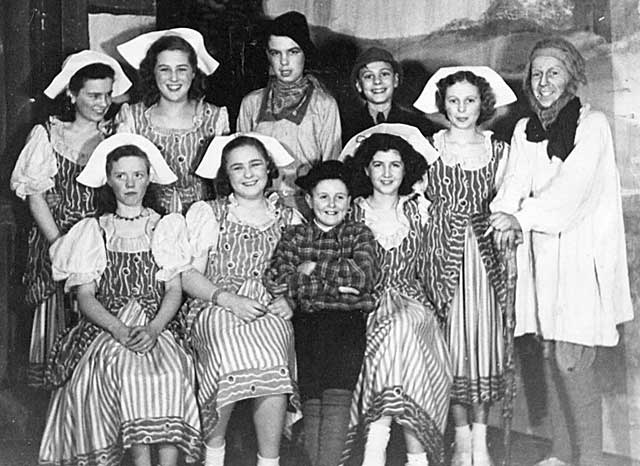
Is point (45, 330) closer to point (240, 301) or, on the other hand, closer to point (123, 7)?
point (240, 301)

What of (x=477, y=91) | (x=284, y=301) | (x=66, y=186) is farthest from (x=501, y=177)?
(x=66, y=186)

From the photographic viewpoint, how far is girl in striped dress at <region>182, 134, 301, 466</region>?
3.83 m

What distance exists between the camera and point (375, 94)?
162 inches

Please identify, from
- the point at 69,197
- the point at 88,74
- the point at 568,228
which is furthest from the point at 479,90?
the point at 69,197

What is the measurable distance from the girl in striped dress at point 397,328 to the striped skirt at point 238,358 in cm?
29

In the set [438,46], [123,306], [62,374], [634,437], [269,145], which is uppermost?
[438,46]

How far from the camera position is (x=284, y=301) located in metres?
3.96

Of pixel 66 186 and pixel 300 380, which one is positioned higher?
pixel 66 186

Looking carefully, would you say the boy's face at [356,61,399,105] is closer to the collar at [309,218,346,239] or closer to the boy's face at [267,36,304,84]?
the boy's face at [267,36,304,84]

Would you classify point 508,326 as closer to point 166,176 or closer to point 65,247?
point 166,176

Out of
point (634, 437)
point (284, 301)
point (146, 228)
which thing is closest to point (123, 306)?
point (146, 228)

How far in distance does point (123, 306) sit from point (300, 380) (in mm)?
682

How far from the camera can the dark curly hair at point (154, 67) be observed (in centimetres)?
409

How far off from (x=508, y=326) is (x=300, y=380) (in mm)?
774
